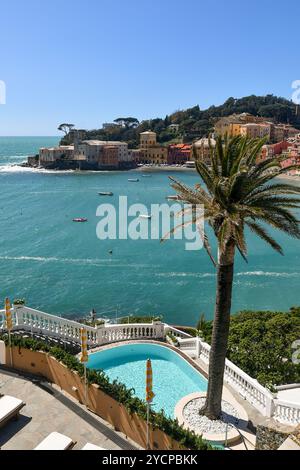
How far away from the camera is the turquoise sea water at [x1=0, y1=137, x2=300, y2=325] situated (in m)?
34.2

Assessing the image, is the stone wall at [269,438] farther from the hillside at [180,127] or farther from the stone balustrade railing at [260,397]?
the hillside at [180,127]

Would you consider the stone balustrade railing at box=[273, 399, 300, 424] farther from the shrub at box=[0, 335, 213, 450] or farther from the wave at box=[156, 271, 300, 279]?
the wave at box=[156, 271, 300, 279]

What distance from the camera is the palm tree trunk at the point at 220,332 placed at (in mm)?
9352

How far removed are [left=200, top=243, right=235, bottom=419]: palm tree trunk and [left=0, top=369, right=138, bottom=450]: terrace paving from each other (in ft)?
7.62

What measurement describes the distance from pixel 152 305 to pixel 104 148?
115881 millimetres

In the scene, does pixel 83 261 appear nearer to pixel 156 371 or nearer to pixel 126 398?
pixel 156 371

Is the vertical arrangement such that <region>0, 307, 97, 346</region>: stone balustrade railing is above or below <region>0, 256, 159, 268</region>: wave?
above

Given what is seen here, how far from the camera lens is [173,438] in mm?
7922

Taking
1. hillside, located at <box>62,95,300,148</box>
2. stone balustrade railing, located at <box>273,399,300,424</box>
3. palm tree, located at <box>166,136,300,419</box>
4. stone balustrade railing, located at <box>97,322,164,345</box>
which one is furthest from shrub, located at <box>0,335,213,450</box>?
hillside, located at <box>62,95,300,148</box>

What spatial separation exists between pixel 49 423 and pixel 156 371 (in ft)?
14.5

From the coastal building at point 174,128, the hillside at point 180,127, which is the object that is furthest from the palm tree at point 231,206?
the coastal building at point 174,128

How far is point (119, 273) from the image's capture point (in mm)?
41750

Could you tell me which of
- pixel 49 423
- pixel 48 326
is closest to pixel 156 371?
pixel 48 326

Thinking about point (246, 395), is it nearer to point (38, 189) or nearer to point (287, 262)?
point (287, 262)
